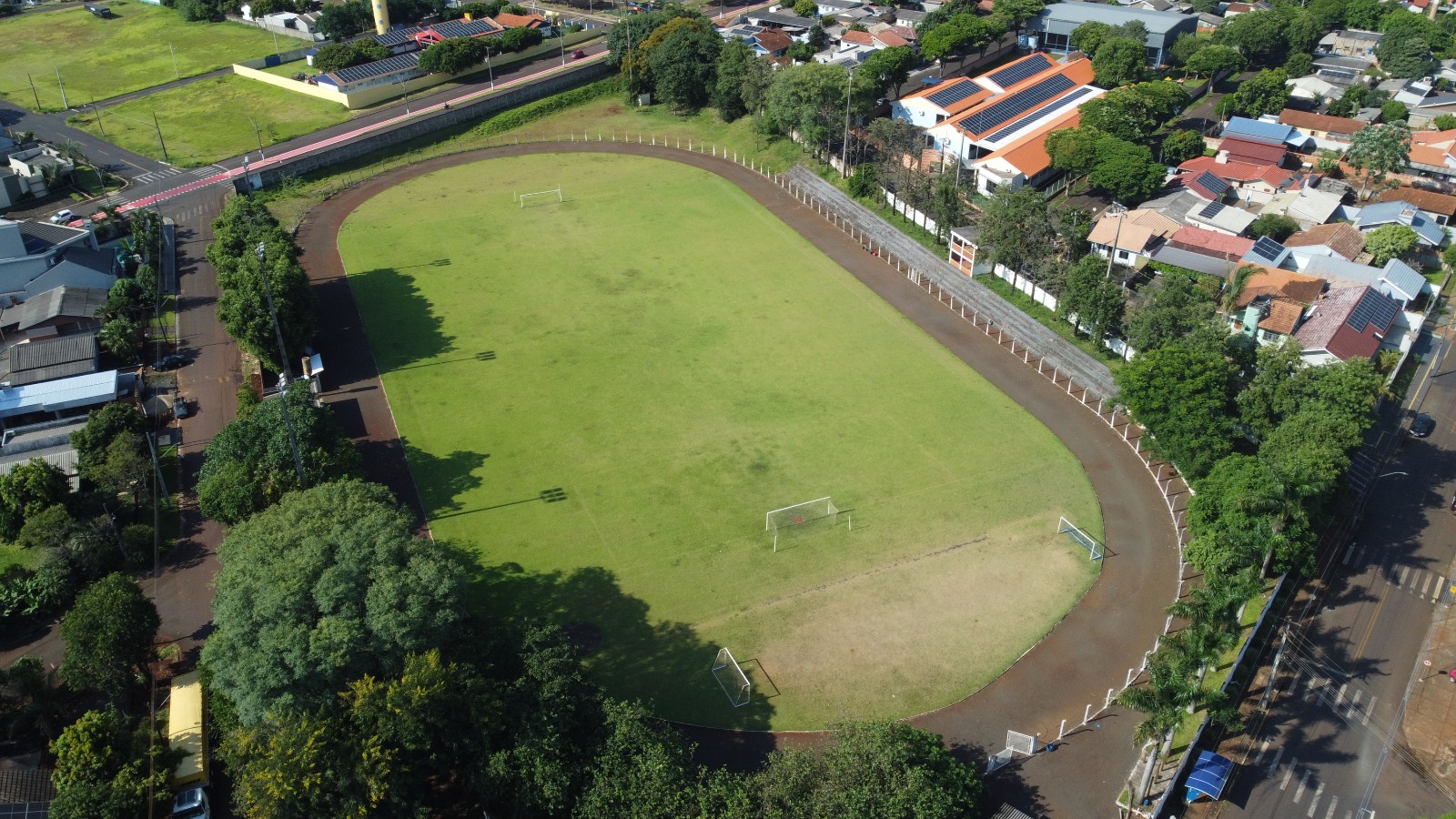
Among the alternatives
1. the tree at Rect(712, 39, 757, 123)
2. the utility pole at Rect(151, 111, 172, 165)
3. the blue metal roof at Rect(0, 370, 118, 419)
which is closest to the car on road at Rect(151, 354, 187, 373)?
the blue metal roof at Rect(0, 370, 118, 419)

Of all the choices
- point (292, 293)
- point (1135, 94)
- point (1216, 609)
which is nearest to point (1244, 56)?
point (1135, 94)

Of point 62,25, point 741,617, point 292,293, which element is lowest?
point 741,617

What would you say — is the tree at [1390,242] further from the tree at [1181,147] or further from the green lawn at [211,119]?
the green lawn at [211,119]

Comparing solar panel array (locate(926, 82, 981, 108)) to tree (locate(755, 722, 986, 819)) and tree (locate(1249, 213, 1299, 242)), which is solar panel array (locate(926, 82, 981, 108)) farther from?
tree (locate(755, 722, 986, 819))

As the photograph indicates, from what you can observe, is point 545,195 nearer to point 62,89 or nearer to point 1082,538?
point 1082,538

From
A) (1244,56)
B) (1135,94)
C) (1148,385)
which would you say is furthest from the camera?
(1244,56)

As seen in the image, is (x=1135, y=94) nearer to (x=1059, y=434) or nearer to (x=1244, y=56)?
(x=1244, y=56)

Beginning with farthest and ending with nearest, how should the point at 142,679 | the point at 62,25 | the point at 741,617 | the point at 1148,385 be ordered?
the point at 62,25 < the point at 1148,385 < the point at 741,617 < the point at 142,679
